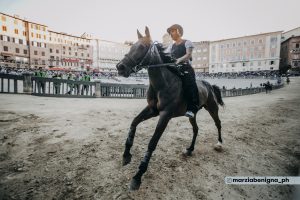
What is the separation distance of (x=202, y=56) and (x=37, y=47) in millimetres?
81887

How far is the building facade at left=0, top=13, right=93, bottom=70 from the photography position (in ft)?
201

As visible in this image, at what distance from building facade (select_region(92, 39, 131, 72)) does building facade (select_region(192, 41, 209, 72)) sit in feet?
154

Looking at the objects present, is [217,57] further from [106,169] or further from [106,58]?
[106,169]

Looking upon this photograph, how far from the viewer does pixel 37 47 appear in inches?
2793

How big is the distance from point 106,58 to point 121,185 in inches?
4315

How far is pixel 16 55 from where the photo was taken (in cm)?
6391

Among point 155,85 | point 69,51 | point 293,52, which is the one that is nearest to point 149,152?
point 155,85

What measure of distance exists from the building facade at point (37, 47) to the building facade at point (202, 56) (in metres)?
61.0

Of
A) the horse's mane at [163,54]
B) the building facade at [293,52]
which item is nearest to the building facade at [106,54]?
the building facade at [293,52]

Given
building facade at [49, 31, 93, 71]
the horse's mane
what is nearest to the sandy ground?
the horse's mane

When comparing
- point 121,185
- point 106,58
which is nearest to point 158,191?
point 121,185

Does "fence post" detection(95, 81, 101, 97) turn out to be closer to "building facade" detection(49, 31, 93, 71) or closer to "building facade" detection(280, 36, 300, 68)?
"building facade" detection(49, 31, 93, 71)

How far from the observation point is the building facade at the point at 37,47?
201 ft

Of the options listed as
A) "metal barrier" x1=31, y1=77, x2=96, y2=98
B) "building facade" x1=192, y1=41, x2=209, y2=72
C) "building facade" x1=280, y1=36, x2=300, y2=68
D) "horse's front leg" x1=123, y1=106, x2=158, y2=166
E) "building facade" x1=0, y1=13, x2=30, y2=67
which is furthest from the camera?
"building facade" x1=192, y1=41, x2=209, y2=72
